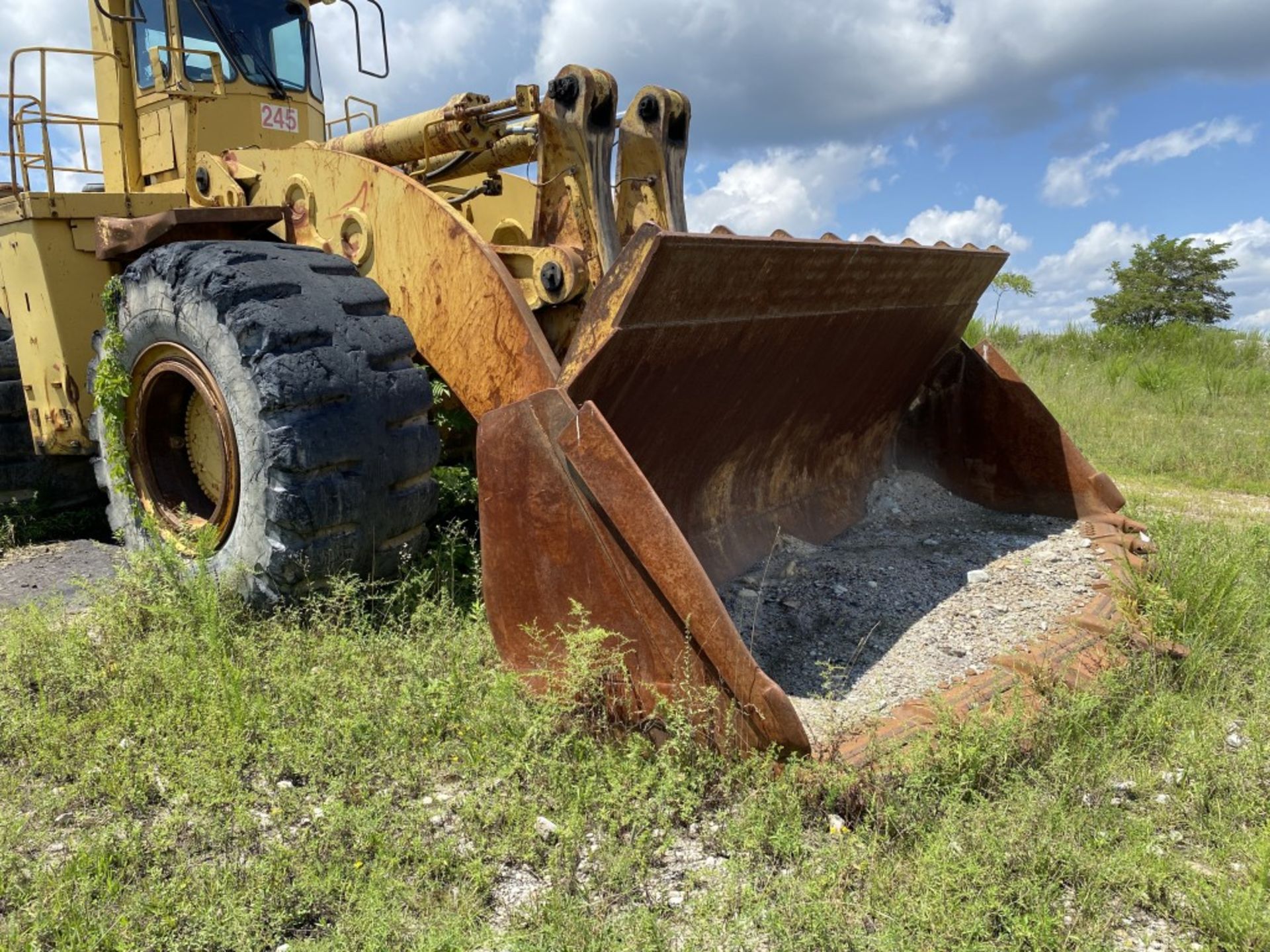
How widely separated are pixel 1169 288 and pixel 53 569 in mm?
21651

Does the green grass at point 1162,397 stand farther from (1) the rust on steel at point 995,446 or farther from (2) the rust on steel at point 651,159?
(2) the rust on steel at point 651,159

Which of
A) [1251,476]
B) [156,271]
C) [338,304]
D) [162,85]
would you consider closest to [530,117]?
[338,304]

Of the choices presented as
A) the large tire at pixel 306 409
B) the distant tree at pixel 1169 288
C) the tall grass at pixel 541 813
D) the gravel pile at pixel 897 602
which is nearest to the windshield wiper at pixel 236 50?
the large tire at pixel 306 409

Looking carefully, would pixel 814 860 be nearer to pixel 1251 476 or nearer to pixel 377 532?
pixel 377 532

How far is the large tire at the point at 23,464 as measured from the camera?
19.3 feet

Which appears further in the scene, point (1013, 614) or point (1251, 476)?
point (1251, 476)

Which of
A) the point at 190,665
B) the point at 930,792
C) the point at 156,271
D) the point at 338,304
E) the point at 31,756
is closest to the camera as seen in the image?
the point at 930,792

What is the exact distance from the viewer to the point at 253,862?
2506mm

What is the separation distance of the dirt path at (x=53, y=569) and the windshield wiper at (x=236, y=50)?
271 centimetres

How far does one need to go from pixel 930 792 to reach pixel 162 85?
4.88 m

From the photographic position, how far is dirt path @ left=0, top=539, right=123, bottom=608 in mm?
4922

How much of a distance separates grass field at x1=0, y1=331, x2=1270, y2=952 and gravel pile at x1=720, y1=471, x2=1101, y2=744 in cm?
36

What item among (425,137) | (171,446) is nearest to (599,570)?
(425,137)

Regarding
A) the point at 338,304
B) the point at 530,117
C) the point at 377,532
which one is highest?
the point at 530,117
